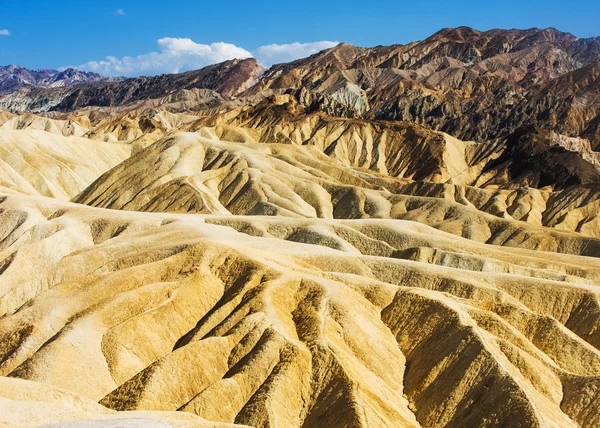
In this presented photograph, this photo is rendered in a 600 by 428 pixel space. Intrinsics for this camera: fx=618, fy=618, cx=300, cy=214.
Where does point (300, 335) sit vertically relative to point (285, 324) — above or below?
below

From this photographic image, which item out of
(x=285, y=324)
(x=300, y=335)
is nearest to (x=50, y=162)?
(x=285, y=324)

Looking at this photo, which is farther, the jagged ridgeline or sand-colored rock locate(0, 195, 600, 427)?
sand-colored rock locate(0, 195, 600, 427)

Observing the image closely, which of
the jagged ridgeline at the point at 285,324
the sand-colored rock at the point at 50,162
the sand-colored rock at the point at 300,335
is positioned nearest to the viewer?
the jagged ridgeline at the point at 285,324

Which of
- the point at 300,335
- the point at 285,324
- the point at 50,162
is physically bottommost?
the point at 300,335

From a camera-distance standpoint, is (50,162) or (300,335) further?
(50,162)

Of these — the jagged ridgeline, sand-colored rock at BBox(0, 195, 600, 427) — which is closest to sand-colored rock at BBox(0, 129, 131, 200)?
the jagged ridgeline

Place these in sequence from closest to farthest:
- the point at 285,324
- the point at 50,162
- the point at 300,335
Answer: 1. the point at 300,335
2. the point at 285,324
3. the point at 50,162

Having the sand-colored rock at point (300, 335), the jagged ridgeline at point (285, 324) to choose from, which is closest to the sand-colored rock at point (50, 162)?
the jagged ridgeline at point (285, 324)

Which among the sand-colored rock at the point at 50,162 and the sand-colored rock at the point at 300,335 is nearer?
the sand-colored rock at the point at 300,335

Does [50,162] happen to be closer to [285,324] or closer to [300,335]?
[285,324]

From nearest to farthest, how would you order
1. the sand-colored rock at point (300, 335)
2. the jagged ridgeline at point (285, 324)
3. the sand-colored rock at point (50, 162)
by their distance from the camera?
the jagged ridgeline at point (285, 324), the sand-colored rock at point (300, 335), the sand-colored rock at point (50, 162)

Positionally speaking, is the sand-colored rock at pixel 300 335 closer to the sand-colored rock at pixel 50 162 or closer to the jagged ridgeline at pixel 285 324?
the jagged ridgeline at pixel 285 324

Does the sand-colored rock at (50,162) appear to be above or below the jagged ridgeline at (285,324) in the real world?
above

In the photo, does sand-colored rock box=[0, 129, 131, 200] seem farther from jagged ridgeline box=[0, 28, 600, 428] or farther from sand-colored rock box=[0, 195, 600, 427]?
sand-colored rock box=[0, 195, 600, 427]
